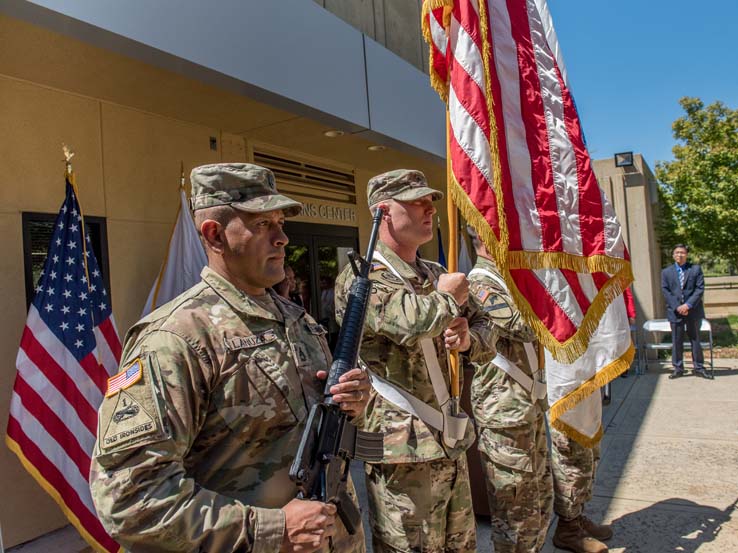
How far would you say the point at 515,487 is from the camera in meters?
2.79

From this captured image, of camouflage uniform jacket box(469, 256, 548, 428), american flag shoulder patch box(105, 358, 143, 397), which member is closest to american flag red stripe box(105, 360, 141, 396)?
american flag shoulder patch box(105, 358, 143, 397)

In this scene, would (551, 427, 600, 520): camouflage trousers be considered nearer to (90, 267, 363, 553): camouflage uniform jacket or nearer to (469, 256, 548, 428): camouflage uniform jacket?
(469, 256, 548, 428): camouflage uniform jacket

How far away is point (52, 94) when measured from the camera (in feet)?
13.2

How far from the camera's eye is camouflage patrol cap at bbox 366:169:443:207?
2381 mm

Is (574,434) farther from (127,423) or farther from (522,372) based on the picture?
(127,423)

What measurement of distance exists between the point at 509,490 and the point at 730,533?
1.73m

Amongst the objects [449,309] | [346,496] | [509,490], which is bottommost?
[509,490]

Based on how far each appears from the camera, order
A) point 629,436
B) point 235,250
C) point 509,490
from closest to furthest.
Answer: point 235,250, point 509,490, point 629,436

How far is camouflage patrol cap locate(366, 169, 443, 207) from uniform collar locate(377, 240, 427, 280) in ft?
0.69

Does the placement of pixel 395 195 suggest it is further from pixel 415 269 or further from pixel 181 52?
pixel 181 52

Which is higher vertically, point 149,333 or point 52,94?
point 52,94

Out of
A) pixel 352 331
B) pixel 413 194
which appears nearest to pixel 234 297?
pixel 352 331

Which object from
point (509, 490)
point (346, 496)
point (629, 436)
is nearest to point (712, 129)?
point (629, 436)

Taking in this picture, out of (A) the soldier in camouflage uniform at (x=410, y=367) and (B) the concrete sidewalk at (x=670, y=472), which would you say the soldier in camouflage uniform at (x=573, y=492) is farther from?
(A) the soldier in camouflage uniform at (x=410, y=367)
